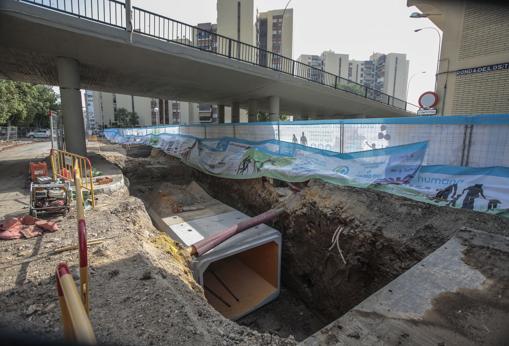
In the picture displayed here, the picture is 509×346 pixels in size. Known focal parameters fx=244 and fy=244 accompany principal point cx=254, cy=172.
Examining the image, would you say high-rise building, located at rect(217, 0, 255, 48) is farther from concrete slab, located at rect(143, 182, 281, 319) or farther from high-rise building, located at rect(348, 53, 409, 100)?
high-rise building, located at rect(348, 53, 409, 100)

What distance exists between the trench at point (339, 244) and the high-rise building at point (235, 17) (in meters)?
31.1

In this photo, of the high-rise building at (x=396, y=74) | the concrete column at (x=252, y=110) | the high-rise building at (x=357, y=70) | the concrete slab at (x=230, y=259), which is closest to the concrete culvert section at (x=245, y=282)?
the concrete slab at (x=230, y=259)

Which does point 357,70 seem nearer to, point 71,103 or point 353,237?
point 71,103

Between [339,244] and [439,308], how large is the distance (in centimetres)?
320

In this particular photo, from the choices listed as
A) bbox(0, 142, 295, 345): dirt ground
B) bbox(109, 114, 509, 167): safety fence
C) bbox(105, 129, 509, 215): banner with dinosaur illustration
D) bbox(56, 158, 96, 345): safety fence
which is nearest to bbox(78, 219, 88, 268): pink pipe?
bbox(56, 158, 96, 345): safety fence

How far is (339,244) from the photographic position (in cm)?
549

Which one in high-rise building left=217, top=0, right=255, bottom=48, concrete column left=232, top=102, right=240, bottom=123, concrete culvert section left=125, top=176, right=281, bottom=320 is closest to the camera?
concrete culvert section left=125, top=176, right=281, bottom=320

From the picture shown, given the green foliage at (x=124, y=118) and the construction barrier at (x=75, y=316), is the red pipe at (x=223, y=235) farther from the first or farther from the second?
the green foliage at (x=124, y=118)

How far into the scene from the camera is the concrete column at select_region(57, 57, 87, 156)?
886 cm

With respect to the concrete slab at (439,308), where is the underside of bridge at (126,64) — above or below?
above

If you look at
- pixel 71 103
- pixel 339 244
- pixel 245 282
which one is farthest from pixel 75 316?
pixel 71 103

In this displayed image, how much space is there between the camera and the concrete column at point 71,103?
886 cm

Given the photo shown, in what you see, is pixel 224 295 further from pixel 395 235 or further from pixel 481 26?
pixel 481 26

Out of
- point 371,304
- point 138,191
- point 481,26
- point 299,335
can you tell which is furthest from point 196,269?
point 481,26
